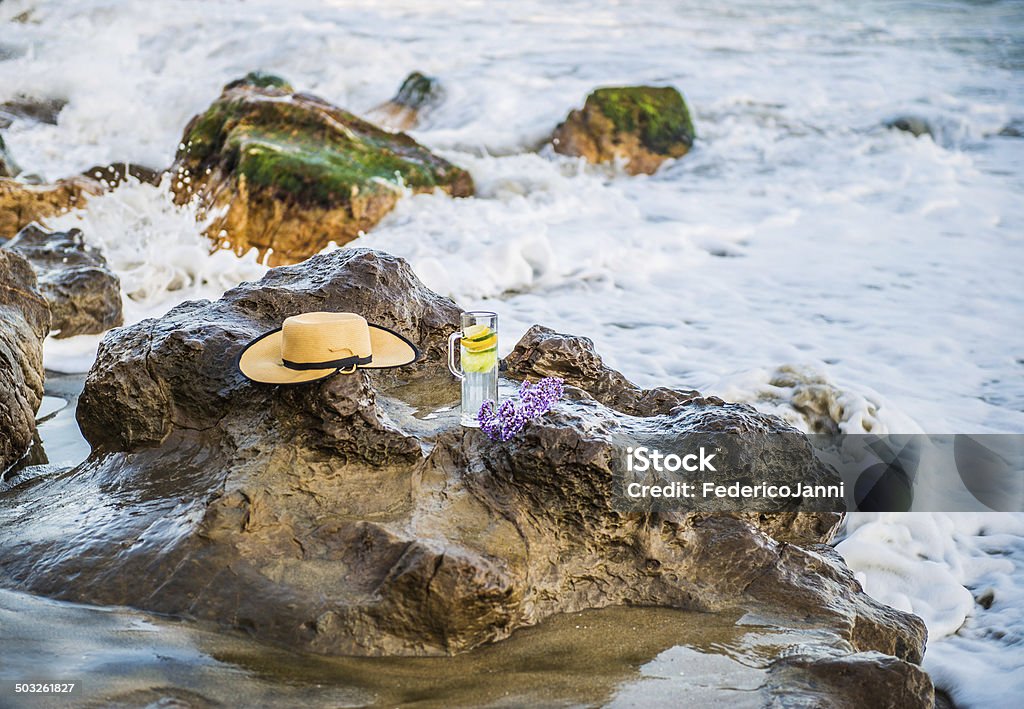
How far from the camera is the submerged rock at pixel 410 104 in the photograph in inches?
601

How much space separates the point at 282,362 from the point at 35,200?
21.0 ft

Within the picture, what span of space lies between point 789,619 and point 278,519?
4.97ft

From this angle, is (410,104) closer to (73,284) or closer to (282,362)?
(73,284)

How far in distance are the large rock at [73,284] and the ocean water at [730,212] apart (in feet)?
0.44

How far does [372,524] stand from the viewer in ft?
8.89

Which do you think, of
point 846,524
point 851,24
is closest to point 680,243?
point 846,524

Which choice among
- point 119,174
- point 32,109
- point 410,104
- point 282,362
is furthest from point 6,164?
point 282,362

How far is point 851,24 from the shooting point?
2361 cm

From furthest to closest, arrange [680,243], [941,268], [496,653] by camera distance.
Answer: [680,243] → [941,268] → [496,653]

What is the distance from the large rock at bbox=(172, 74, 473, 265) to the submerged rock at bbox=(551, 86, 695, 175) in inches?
117

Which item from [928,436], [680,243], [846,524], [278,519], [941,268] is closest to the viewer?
[278,519]

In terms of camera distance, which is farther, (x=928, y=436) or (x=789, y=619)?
(x=928, y=436)

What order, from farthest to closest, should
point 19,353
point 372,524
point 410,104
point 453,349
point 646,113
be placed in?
point 410,104, point 646,113, point 19,353, point 453,349, point 372,524

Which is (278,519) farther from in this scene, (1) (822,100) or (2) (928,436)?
→ (1) (822,100)
